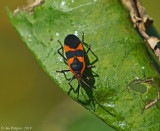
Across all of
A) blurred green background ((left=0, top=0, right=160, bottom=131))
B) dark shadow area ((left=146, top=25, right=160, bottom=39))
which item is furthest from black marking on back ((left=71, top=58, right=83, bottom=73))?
blurred green background ((left=0, top=0, right=160, bottom=131))

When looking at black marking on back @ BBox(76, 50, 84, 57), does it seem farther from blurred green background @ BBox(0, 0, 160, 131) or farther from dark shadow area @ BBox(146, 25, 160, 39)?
blurred green background @ BBox(0, 0, 160, 131)

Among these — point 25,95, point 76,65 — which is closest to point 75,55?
point 76,65

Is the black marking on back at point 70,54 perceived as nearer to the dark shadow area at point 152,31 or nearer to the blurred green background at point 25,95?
the dark shadow area at point 152,31

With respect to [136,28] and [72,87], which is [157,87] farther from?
[72,87]

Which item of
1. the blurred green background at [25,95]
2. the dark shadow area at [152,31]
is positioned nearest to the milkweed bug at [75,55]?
the dark shadow area at [152,31]

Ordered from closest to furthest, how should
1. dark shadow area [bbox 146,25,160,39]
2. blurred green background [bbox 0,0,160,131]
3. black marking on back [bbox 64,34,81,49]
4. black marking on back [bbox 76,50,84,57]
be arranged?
black marking on back [bbox 64,34,81,49]
dark shadow area [bbox 146,25,160,39]
black marking on back [bbox 76,50,84,57]
blurred green background [bbox 0,0,160,131]

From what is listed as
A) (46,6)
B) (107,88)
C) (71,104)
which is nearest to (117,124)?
(107,88)
